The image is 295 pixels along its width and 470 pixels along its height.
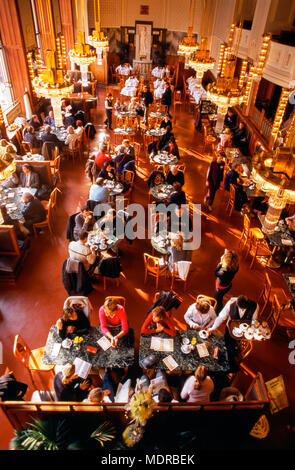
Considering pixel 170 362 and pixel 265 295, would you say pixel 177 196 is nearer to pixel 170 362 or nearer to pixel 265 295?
pixel 265 295

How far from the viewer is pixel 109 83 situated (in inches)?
773

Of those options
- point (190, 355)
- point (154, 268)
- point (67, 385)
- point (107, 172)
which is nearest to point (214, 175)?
point (107, 172)

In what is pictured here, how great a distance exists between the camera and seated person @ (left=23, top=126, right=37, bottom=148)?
960 cm

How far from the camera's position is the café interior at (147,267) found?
3.97 meters

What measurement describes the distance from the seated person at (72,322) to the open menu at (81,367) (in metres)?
0.41

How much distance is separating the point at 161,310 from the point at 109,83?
728 inches

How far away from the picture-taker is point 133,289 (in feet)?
20.8

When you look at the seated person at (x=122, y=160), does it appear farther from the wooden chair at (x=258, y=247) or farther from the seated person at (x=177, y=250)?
the wooden chair at (x=258, y=247)

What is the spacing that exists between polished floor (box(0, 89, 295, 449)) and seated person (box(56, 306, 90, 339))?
95cm

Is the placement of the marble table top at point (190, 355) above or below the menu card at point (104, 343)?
below

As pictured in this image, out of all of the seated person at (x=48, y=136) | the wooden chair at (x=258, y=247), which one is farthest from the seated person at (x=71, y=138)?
the wooden chair at (x=258, y=247)

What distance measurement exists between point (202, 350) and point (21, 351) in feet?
8.41

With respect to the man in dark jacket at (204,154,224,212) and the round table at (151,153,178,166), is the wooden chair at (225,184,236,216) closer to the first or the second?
the man in dark jacket at (204,154,224,212)
